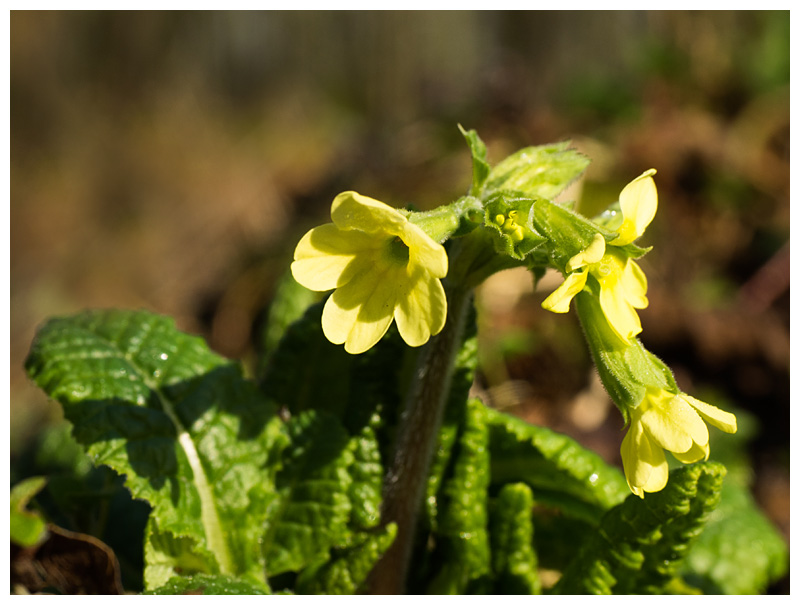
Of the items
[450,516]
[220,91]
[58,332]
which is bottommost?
[220,91]

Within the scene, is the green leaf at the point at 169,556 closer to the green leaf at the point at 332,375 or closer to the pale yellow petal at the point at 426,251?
the green leaf at the point at 332,375

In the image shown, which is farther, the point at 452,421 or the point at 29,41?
the point at 29,41

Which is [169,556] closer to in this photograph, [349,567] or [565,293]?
[349,567]

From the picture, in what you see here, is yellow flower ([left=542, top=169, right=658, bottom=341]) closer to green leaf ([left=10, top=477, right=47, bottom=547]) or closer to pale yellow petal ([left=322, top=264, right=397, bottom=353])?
pale yellow petal ([left=322, top=264, right=397, bottom=353])

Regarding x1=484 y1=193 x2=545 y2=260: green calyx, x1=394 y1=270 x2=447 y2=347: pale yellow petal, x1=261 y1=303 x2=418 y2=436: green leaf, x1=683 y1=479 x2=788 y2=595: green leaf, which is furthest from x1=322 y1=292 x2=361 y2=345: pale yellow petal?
x1=683 y1=479 x2=788 y2=595: green leaf

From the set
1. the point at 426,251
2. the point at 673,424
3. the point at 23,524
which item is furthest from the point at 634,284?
the point at 23,524

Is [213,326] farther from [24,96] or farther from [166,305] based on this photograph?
[24,96]

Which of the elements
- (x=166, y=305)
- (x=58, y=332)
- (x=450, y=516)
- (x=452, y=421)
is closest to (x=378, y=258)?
(x=452, y=421)
